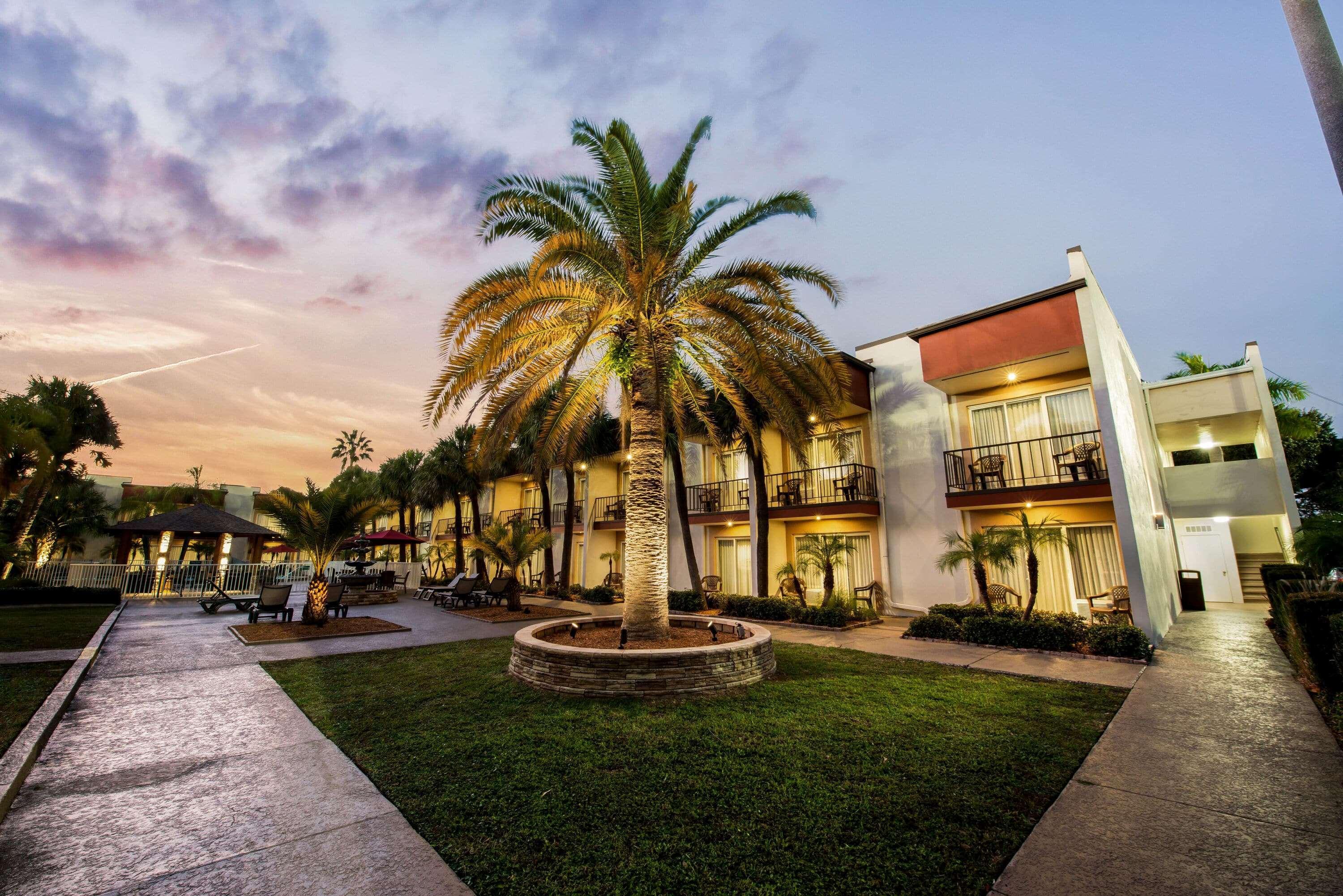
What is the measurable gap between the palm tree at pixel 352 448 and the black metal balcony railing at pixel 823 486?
5055 cm

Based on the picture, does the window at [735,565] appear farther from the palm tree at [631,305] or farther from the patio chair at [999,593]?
the palm tree at [631,305]

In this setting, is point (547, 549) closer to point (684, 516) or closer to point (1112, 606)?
point (684, 516)

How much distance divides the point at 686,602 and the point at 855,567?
538 cm

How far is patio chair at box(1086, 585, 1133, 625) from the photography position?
10.7 meters

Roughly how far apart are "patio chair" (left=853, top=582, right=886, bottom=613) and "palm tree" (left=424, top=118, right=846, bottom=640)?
8241 mm

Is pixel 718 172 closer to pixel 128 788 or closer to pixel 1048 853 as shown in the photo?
pixel 1048 853

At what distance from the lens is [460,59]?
37.1ft

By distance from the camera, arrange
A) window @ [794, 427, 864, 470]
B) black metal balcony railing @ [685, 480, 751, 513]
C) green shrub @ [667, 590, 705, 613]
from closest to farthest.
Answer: green shrub @ [667, 590, 705, 613]
window @ [794, 427, 864, 470]
black metal balcony railing @ [685, 480, 751, 513]

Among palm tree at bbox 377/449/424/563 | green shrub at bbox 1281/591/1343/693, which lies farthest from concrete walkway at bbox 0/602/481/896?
palm tree at bbox 377/449/424/563

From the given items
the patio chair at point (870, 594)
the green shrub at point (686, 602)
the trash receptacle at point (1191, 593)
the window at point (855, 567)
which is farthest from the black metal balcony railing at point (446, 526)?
the trash receptacle at point (1191, 593)

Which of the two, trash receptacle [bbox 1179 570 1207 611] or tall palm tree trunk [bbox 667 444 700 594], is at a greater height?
tall palm tree trunk [bbox 667 444 700 594]

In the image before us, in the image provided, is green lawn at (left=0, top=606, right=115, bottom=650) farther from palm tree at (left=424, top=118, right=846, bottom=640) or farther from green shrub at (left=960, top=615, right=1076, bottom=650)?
green shrub at (left=960, top=615, right=1076, bottom=650)

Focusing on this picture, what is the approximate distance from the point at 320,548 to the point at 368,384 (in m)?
7.29

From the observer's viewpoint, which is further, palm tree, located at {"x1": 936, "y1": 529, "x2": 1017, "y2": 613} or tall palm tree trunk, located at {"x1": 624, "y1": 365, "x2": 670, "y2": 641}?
palm tree, located at {"x1": 936, "y1": 529, "x2": 1017, "y2": 613}
